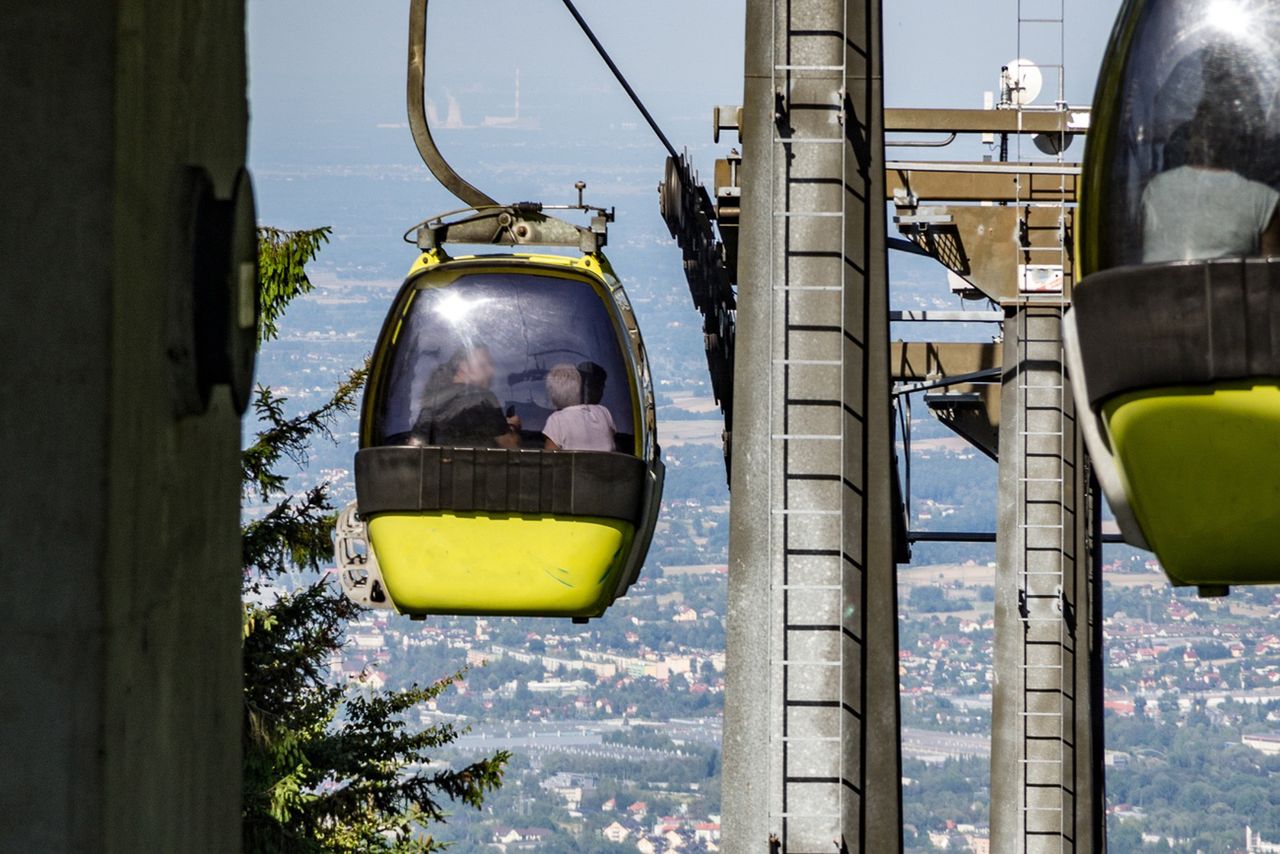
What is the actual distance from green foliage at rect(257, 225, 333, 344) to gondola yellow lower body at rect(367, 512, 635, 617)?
1239 centimetres

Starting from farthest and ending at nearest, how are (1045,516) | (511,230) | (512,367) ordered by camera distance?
1. (1045,516)
2. (511,230)
3. (512,367)

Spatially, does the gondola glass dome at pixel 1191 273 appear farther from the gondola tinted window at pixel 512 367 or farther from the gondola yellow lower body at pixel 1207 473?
the gondola tinted window at pixel 512 367

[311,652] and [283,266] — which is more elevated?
[283,266]

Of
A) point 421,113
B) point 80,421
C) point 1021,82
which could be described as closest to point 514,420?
point 421,113

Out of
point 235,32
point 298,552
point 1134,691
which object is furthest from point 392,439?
point 1134,691

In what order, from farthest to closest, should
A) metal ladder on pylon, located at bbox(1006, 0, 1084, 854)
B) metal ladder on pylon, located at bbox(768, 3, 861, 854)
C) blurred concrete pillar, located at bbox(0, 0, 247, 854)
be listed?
1. metal ladder on pylon, located at bbox(1006, 0, 1084, 854)
2. metal ladder on pylon, located at bbox(768, 3, 861, 854)
3. blurred concrete pillar, located at bbox(0, 0, 247, 854)

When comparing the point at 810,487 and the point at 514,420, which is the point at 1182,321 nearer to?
the point at 810,487

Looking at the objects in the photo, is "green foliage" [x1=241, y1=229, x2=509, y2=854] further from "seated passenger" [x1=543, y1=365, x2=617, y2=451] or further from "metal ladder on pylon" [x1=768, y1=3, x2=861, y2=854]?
"metal ladder on pylon" [x1=768, y1=3, x2=861, y2=854]

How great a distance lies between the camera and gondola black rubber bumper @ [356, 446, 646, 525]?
31.8 feet

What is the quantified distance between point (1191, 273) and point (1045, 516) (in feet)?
50.4

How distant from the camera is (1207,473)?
3602mm

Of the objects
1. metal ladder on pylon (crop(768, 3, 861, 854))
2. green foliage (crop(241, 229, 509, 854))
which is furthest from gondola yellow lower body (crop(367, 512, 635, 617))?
green foliage (crop(241, 229, 509, 854))

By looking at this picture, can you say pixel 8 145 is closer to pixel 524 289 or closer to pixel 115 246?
pixel 115 246

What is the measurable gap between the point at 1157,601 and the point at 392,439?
116m
